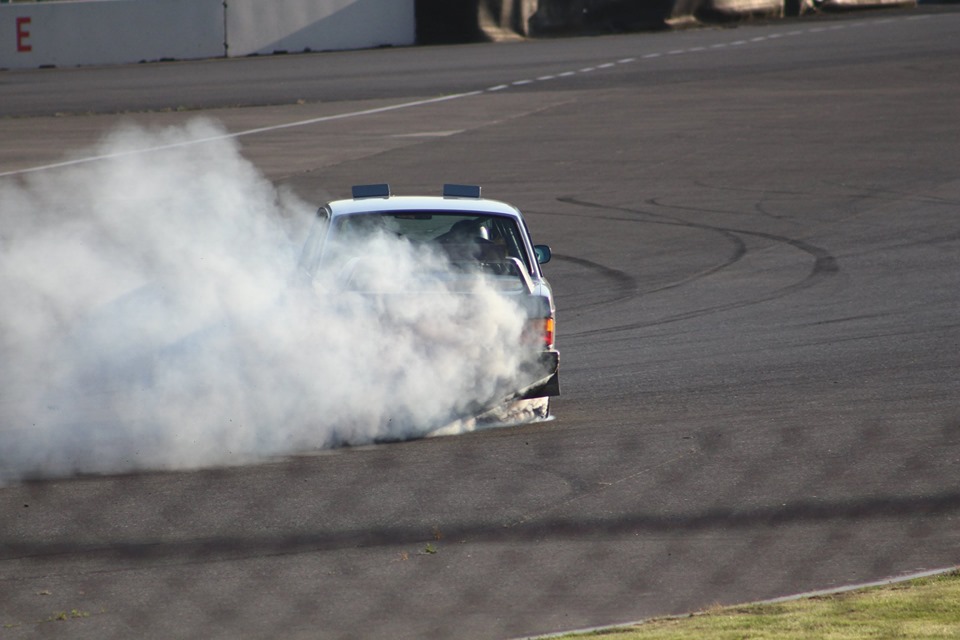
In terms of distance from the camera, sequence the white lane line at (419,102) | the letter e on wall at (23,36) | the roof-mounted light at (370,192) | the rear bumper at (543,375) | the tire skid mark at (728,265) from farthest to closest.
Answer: the letter e on wall at (23,36) < the white lane line at (419,102) < the tire skid mark at (728,265) < the roof-mounted light at (370,192) < the rear bumper at (543,375)

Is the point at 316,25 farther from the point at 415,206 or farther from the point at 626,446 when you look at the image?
the point at 626,446

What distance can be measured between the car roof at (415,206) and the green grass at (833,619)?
463 centimetres

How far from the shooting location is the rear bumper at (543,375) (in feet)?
28.6

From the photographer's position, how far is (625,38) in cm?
3997

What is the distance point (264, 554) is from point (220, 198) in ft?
17.4

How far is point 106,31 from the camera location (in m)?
35.8

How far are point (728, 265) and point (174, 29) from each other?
991 inches

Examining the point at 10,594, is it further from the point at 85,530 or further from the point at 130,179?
the point at 130,179

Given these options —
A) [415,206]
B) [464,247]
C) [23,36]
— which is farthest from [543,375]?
[23,36]

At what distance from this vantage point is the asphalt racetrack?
6.14 meters

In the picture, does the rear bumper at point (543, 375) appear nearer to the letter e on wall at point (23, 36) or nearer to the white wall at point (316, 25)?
the white wall at point (316, 25)

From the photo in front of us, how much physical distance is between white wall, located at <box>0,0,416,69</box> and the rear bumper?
29.4 meters

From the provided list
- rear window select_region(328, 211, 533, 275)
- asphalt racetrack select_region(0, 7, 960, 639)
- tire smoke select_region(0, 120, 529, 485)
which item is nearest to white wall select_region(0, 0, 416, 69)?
asphalt racetrack select_region(0, 7, 960, 639)

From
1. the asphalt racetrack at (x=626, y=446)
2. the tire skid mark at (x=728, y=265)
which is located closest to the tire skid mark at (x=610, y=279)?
the asphalt racetrack at (x=626, y=446)
